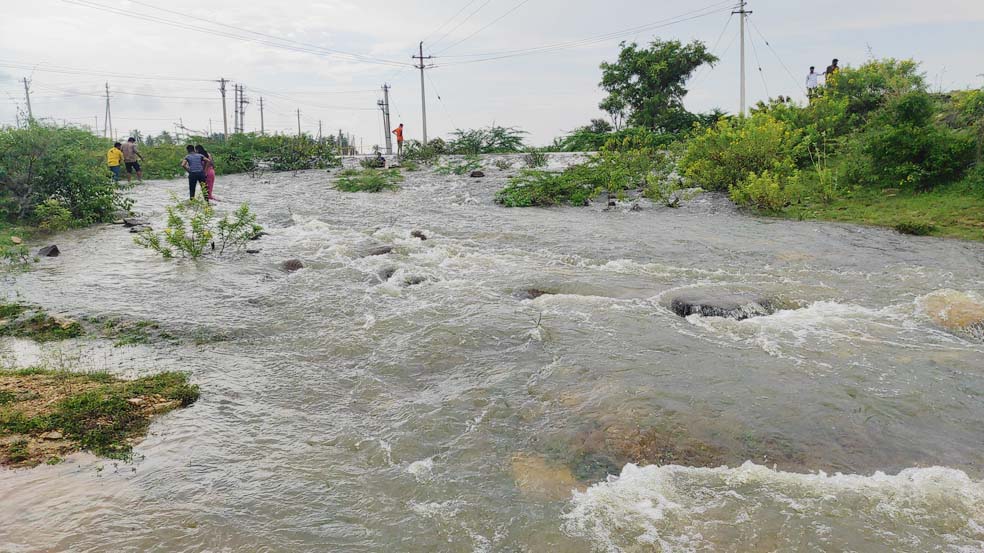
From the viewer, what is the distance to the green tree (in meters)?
33.6

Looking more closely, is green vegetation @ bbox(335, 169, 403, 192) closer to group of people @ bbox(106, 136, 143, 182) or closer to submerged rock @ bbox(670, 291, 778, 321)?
group of people @ bbox(106, 136, 143, 182)

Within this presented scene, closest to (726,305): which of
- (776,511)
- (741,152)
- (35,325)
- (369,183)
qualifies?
(776,511)

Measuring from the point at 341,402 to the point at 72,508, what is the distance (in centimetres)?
196

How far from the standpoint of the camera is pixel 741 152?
15500 millimetres

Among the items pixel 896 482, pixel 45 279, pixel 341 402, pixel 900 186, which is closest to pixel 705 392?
pixel 896 482

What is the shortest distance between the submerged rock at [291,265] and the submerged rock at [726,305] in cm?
588

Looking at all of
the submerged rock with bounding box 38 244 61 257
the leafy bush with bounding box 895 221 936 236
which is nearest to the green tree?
the leafy bush with bounding box 895 221 936 236

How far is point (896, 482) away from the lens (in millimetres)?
3602

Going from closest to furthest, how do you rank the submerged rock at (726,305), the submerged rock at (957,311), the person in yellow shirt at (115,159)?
the submerged rock at (957,311)
the submerged rock at (726,305)
the person in yellow shirt at (115,159)

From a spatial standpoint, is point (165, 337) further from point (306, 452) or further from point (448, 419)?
point (448, 419)

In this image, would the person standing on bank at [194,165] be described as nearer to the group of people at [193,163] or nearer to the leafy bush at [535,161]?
the group of people at [193,163]

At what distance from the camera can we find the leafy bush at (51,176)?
1249cm

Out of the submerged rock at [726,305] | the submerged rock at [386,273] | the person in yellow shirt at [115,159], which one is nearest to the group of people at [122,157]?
the person in yellow shirt at [115,159]

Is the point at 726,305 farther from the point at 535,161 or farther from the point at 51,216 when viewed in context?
the point at 535,161
